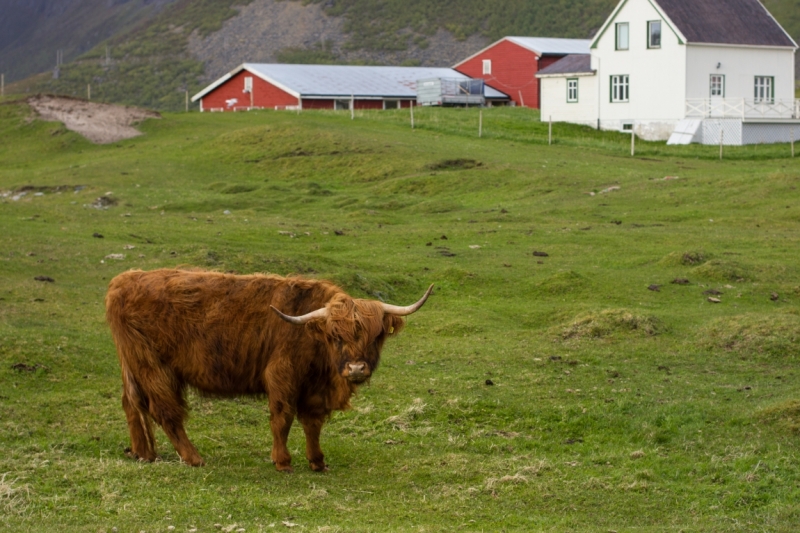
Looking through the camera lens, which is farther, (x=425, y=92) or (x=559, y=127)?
(x=425, y=92)

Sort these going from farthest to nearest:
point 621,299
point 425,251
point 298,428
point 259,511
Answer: point 425,251 < point 621,299 < point 298,428 < point 259,511

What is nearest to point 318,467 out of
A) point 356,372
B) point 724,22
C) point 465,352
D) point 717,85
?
point 356,372

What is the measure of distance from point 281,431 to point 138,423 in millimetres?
1417

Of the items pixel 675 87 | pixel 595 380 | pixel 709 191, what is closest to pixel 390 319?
pixel 595 380

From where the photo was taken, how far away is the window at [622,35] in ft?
184

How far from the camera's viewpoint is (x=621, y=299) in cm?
1936

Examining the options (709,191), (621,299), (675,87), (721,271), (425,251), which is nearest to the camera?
(621,299)

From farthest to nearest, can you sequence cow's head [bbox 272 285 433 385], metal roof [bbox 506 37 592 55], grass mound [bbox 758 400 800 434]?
metal roof [bbox 506 37 592 55] → grass mound [bbox 758 400 800 434] → cow's head [bbox 272 285 433 385]

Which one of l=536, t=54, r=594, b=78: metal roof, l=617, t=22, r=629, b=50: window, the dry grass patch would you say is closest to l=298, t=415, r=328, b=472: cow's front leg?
the dry grass patch

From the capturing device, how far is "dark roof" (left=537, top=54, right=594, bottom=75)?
59656 millimetres

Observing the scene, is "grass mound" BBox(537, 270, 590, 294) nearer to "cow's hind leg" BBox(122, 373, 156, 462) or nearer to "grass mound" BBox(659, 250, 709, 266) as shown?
"grass mound" BBox(659, 250, 709, 266)

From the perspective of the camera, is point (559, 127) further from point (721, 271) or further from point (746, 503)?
point (746, 503)

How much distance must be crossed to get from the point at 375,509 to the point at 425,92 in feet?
204

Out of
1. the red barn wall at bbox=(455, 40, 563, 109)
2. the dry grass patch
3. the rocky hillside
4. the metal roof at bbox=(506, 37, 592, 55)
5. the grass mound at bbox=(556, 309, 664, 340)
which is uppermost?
the rocky hillside
